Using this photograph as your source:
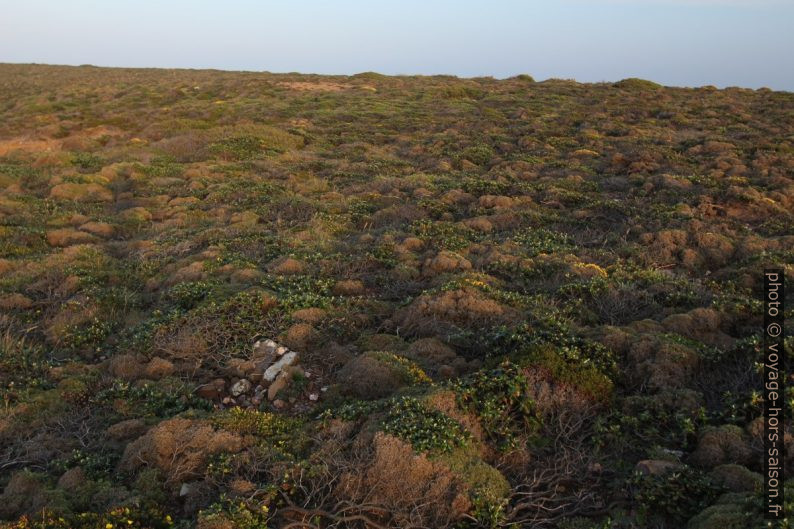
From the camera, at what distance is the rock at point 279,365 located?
7.47 m

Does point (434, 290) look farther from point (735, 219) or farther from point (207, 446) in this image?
point (735, 219)

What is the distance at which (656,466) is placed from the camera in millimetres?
5469

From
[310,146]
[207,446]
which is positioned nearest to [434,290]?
[207,446]

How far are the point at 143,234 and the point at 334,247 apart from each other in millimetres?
5117

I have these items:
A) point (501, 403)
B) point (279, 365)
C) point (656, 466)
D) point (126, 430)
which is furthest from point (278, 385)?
point (656, 466)

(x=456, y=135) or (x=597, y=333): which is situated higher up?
(x=456, y=135)

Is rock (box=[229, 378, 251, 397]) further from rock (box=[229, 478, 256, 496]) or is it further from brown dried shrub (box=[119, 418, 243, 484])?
rock (box=[229, 478, 256, 496])

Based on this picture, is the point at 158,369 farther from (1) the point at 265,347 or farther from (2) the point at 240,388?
(1) the point at 265,347

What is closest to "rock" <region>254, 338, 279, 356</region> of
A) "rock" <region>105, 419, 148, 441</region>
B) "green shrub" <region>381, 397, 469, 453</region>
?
"rock" <region>105, 419, 148, 441</region>

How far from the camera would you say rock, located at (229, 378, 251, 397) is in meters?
7.33

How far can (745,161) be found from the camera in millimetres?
18859

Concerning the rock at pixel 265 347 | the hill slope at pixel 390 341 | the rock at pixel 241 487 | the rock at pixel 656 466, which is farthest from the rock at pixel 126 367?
the rock at pixel 656 466

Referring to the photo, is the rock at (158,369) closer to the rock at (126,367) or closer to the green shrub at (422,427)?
the rock at (126,367)

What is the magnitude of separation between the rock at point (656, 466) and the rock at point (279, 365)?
432 cm
